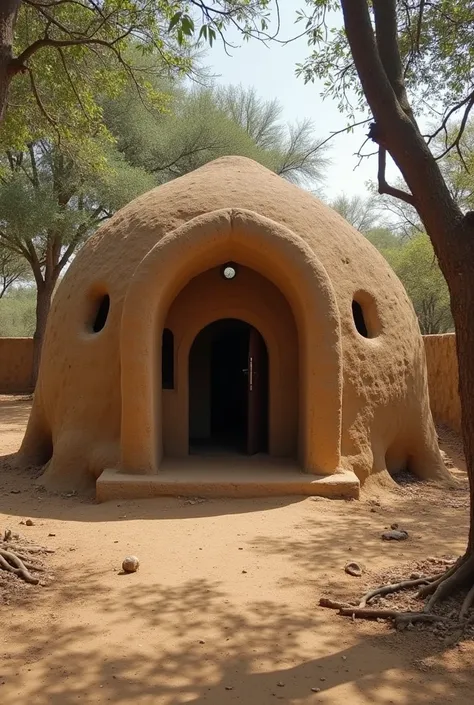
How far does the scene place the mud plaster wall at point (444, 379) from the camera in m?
11.9

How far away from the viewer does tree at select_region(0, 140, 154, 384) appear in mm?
16547

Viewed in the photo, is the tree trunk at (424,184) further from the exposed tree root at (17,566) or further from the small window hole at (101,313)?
the small window hole at (101,313)

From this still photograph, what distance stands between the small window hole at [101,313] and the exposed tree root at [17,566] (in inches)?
152

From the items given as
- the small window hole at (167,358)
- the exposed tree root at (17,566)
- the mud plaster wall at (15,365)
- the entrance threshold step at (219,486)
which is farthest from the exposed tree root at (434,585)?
the mud plaster wall at (15,365)

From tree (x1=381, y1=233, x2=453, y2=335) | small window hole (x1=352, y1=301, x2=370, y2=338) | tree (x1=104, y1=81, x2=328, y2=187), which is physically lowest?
small window hole (x1=352, y1=301, x2=370, y2=338)

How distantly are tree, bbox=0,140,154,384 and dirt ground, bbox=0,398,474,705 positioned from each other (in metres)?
11.2

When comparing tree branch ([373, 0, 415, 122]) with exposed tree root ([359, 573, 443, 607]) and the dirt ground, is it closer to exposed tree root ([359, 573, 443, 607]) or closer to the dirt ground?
exposed tree root ([359, 573, 443, 607])

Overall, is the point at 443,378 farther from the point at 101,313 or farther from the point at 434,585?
the point at 434,585

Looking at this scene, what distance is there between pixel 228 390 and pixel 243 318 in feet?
16.4

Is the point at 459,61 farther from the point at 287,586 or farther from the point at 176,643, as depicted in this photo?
the point at 176,643

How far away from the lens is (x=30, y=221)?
1636cm

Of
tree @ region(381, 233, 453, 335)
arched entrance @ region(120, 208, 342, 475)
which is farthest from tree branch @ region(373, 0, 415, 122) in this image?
tree @ region(381, 233, 453, 335)

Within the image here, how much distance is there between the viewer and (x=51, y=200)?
17.0 meters

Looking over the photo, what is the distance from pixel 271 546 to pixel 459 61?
6.62 meters
